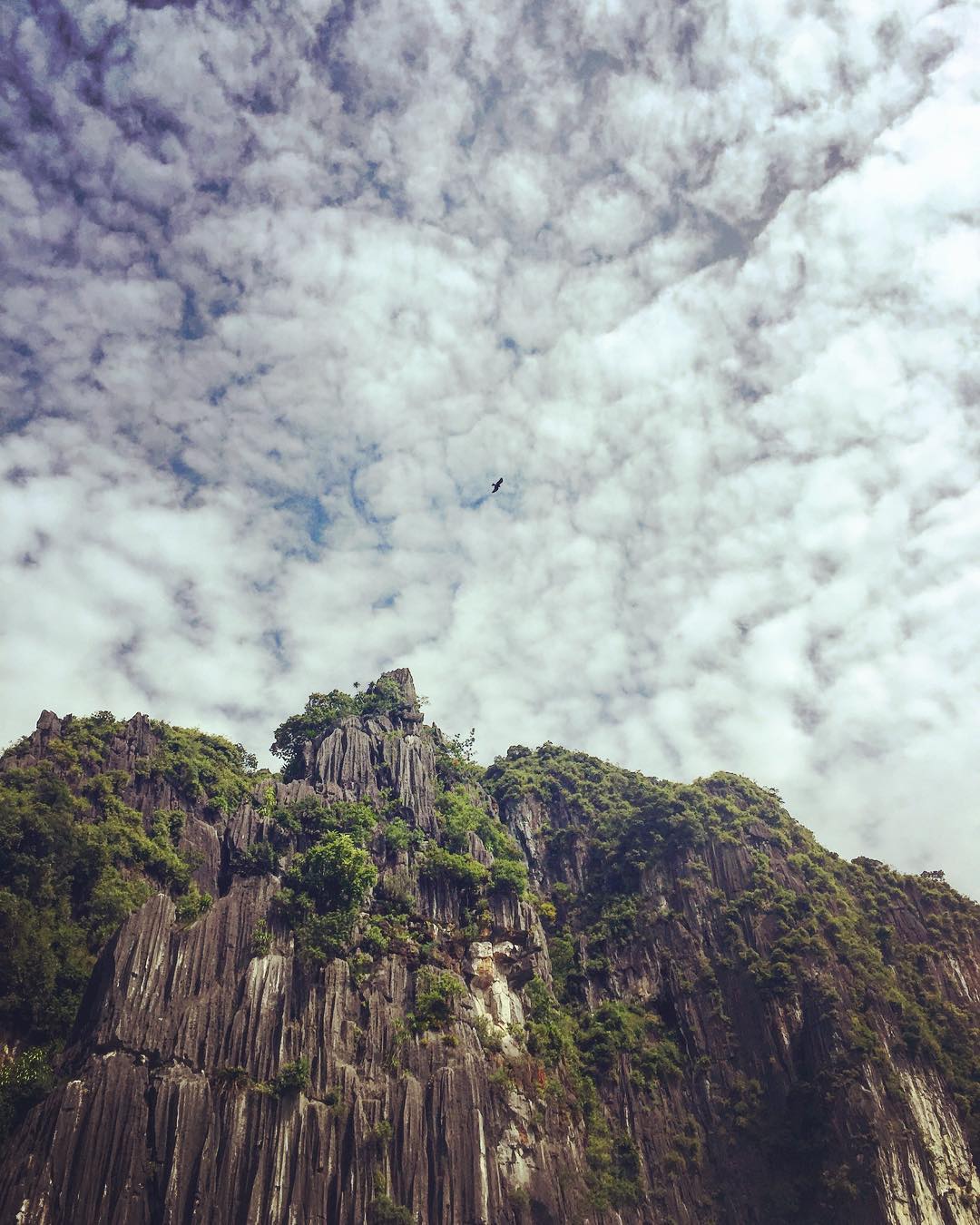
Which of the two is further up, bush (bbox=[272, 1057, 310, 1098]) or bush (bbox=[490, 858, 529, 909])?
bush (bbox=[490, 858, 529, 909])

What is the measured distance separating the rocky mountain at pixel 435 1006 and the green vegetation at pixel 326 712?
534cm

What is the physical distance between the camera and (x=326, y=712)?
9038 cm

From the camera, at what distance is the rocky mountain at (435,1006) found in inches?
1719

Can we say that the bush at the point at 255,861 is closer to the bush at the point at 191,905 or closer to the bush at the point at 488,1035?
the bush at the point at 191,905

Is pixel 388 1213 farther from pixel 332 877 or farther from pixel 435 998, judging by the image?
pixel 332 877

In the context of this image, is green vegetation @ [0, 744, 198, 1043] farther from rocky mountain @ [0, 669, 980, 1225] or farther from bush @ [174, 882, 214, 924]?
bush @ [174, 882, 214, 924]

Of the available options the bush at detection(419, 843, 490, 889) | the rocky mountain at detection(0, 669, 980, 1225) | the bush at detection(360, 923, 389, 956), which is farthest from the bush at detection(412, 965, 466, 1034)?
the bush at detection(419, 843, 490, 889)

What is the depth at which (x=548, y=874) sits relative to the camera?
83.8 meters

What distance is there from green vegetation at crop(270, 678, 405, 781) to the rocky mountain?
5.34 meters

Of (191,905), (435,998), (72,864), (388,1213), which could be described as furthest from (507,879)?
(72,864)

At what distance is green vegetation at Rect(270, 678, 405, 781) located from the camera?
290 ft

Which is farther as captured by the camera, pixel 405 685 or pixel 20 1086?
pixel 405 685

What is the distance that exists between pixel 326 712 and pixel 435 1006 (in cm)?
4063

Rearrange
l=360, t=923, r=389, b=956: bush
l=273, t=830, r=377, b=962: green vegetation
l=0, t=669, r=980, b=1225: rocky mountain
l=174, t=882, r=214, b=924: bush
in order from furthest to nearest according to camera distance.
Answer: l=360, t=923, r=389, b=956: bush < l=273, t=830, r=377, b=962: green vegetation < l=174, t=882, r=214, b=924: bush < l=0, t=669, r=980, b=1225: rocky mountain
